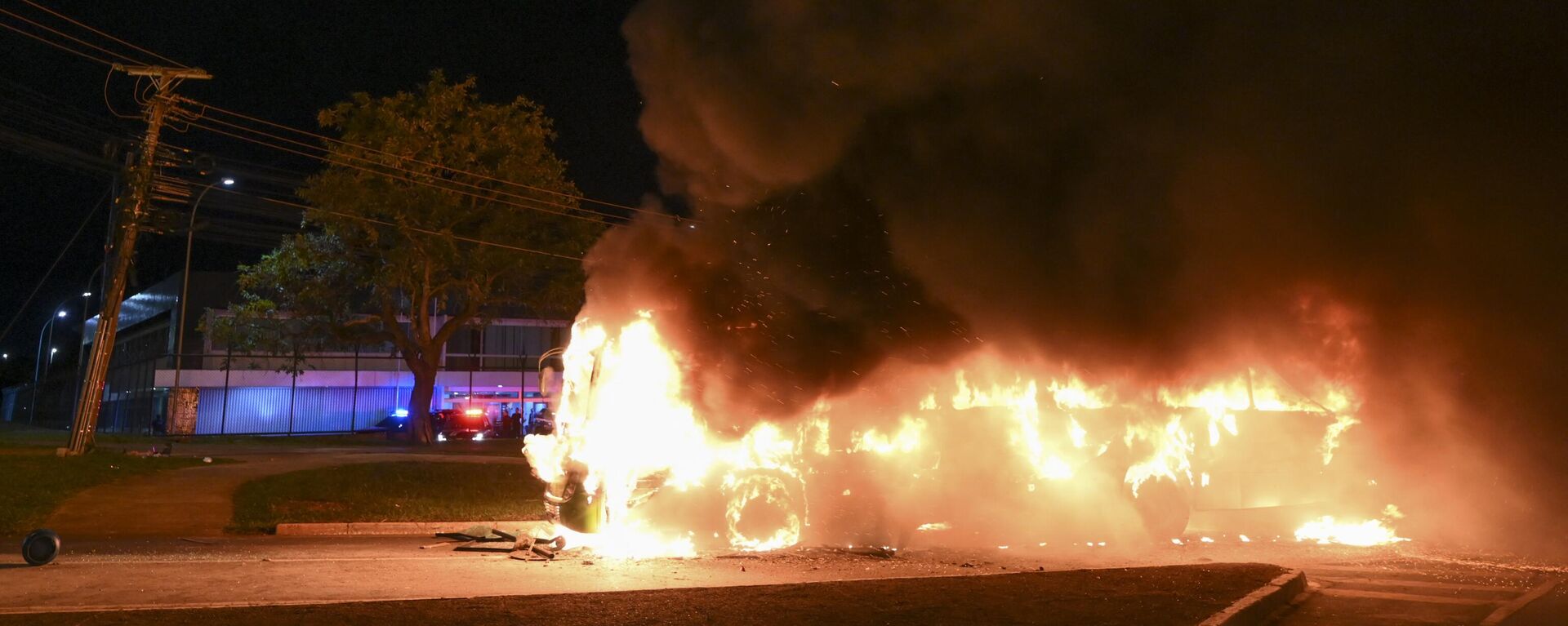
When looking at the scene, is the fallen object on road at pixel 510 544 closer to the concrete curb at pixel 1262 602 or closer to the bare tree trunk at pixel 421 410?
the concrete curb at pixel 1262 602

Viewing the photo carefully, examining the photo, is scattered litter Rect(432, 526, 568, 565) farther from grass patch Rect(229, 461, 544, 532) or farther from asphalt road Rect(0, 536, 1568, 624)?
grass patch Rect(229, 461, 544, 532)

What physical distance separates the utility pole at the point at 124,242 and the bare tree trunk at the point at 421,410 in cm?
1149

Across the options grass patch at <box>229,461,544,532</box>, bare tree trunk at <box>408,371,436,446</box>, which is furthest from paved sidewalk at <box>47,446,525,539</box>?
bare tree trunk at <box>408,371,436,446</box>

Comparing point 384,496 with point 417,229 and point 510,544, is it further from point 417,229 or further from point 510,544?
point 417,229

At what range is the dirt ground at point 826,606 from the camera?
7.17 metres

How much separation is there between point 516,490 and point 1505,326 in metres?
15.9

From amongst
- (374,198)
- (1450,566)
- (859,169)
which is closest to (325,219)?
(374,198)

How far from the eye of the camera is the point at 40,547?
9617 millimetres

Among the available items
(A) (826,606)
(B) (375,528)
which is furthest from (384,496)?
(A) (826,606)

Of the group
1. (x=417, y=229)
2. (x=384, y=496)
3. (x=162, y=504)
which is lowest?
(x=162, y=504)

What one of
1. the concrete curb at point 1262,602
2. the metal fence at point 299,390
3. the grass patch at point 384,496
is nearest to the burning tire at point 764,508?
the grass patch at point 384,496

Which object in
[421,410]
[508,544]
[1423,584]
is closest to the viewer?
[1423,584]

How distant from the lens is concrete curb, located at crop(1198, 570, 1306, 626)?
24.8 feet

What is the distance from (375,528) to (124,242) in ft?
37.2
